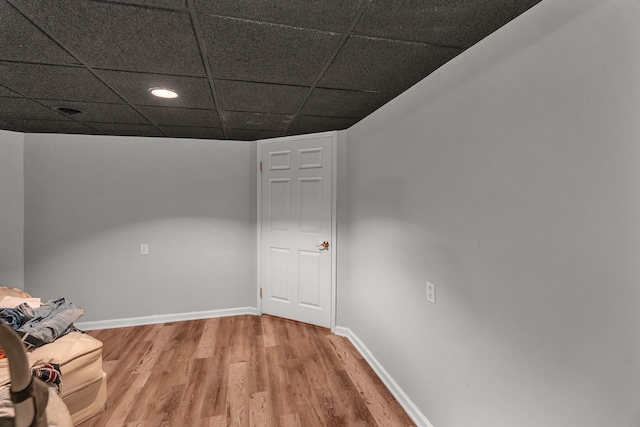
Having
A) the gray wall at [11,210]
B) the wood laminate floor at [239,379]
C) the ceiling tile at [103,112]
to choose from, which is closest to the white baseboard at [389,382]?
the wood laminate floor at [239,379]

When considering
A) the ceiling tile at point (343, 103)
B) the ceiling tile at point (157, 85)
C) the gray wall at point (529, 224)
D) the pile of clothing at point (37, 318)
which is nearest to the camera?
the gray wall at point (529, 224)

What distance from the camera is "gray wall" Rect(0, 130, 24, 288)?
10.3 feet

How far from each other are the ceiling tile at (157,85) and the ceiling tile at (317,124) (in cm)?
82

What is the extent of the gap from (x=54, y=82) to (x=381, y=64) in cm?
195

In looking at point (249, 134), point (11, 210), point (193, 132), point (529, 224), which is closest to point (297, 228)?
point (249, 134)

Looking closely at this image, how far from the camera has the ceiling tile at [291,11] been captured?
1.16 metres

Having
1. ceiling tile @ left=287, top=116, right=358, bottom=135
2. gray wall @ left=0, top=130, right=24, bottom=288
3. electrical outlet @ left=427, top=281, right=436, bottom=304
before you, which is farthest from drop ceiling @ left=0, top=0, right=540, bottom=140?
electrical outlet @ left=427, top=281, right=436, bottom=304

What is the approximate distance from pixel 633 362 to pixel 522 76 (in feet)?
3.41

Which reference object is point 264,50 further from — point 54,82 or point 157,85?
point 54,82

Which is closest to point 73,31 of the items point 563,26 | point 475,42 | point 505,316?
point 475,42

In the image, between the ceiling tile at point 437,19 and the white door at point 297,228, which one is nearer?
the ceiling tile at point 437,19

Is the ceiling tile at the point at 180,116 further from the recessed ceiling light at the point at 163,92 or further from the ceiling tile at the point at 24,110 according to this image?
the ceiling tile at the point at 24,110

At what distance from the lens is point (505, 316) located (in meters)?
1.33

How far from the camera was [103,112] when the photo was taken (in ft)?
8.32
